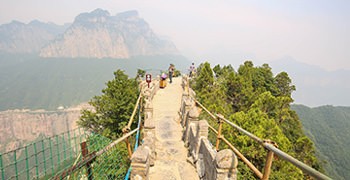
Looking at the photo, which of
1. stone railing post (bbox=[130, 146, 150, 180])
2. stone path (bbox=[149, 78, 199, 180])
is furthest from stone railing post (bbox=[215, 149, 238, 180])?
stone path (bbox=[149, 78, 199, 180])

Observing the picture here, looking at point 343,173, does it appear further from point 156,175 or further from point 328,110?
point 156,175

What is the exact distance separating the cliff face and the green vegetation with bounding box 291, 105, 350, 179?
9192 centimetres

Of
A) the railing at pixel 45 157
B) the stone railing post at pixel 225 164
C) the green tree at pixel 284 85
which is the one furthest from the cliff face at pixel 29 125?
the stone railing post at pixel 225 164

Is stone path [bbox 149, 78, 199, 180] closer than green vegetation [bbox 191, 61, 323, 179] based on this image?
Yes

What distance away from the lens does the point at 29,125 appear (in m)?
102

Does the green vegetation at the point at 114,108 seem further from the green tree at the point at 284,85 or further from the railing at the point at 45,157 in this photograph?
the green tree at the point at 284,85

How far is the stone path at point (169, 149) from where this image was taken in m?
5.99

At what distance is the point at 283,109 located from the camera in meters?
19.4

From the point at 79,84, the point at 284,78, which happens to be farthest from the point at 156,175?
the point at 79,84

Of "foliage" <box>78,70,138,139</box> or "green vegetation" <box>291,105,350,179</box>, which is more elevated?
"foliage" <box>78,70,138,139</box>

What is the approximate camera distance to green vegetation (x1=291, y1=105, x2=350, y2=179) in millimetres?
45300

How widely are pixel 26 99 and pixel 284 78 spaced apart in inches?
6944

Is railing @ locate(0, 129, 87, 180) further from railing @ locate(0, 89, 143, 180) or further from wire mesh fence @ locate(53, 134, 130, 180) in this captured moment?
wire mesh fence @ locate(53, 134, 130, 180)

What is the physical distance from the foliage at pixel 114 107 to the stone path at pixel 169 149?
5.28 m
